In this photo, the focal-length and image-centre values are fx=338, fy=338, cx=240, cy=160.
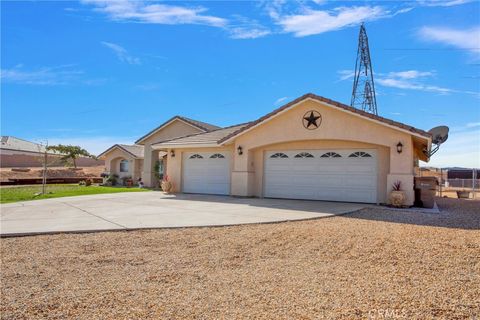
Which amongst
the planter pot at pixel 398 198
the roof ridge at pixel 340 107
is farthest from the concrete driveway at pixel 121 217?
the roof ridge at pixel 340 107

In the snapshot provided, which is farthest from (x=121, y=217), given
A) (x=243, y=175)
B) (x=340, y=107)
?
(x=340, y=107)

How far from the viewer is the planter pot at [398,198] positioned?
13.2 meters

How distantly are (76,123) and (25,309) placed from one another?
139 ft

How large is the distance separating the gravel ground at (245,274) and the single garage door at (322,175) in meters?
6.49

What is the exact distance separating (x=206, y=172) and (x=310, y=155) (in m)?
6.40

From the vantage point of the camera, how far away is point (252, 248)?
669 centimetres

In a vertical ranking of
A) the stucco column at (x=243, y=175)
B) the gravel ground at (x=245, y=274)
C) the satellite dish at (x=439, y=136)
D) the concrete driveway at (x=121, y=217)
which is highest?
the satellite dish at (x=439, y=136)

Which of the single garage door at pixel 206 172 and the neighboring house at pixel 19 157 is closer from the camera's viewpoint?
the single garage door at pixel 206 172

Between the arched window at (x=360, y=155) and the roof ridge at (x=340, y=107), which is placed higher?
the roof ridge at (x=340, y=107)

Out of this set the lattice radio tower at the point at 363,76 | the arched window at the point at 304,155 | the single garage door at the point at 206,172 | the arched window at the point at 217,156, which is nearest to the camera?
the arched window at the point at 304,155

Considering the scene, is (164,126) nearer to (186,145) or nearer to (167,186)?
(167,186)

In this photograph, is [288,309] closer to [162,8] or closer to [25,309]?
Result: [25,309]

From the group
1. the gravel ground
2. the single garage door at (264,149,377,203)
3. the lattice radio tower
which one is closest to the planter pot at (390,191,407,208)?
the single garage door at (264,149,377,203)

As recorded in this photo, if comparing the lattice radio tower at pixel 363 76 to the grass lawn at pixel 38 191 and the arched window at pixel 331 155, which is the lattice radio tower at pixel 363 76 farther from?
the grass lawn at pixel 38 191
